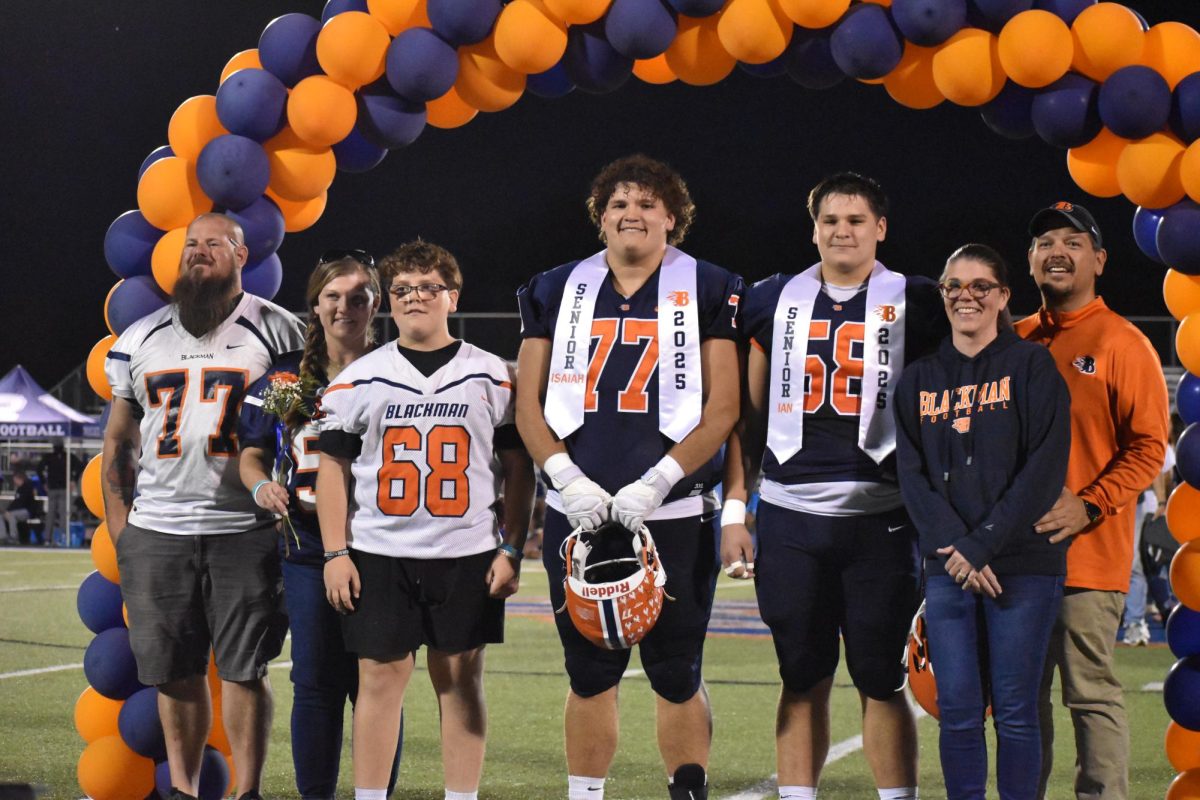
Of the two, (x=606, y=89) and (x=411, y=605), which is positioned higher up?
(x=606, y=89)

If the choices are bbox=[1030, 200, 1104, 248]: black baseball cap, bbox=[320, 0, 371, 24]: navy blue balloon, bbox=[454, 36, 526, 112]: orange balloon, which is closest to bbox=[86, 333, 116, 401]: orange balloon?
bbox=[320, 0, 371, 24]: navy blue balloon

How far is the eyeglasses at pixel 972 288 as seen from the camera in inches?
139

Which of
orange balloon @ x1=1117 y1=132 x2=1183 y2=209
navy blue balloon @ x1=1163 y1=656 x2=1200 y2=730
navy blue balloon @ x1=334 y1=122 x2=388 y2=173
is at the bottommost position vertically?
navy blue balloon @ x1=1163 y1=656 x2=1200 y2=730

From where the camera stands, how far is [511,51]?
450cm

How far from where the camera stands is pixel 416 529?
3670mm

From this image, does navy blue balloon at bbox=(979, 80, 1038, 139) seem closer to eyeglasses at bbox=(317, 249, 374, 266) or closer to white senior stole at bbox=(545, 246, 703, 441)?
white senior stole at bbox=(545, 246, 703, 441)

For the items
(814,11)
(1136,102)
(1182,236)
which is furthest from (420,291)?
(1182,236)

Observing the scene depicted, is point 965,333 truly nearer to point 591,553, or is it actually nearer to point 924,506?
point 924,506

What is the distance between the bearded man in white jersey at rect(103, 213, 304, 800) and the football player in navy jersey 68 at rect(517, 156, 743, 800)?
1073mm

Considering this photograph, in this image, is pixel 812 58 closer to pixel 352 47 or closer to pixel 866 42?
pixel 866 42

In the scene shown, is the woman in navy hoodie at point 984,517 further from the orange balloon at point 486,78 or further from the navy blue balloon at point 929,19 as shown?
the orange balloon at point 486,78

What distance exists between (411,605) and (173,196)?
1.96 metres

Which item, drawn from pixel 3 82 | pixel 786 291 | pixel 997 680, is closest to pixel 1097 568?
pixel 997 680

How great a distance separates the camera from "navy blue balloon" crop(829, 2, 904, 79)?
4383 millimetres
